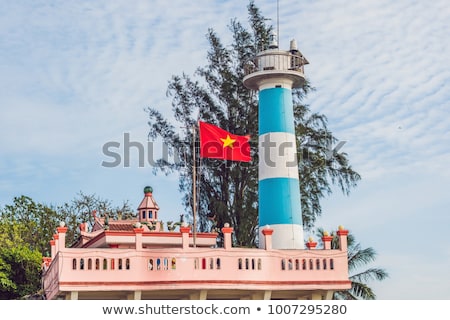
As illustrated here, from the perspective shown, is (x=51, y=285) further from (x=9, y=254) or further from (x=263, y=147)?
(x=9, y=254)

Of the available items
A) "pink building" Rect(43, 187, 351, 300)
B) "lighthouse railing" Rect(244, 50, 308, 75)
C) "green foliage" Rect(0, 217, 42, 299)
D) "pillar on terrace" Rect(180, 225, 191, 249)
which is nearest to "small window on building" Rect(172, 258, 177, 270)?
"pink building" Rect(43, 187, 351, 300)

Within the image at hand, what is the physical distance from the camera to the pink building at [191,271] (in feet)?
76.0

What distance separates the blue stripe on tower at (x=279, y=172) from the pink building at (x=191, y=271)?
224 centimetres

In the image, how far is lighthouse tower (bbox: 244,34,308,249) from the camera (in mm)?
27156

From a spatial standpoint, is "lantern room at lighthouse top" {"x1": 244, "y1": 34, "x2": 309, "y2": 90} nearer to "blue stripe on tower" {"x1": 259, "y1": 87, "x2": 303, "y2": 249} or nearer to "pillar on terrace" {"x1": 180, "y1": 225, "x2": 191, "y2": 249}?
"blue stripe on tower" {"x1": 259, "y1": 87, "x2": 303, "y2": 249}

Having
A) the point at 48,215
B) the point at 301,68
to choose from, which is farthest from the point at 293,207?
the point at 48,215

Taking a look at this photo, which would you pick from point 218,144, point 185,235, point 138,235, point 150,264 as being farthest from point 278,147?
point 150,264

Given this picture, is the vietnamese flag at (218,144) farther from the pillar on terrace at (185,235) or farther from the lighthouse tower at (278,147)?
the pillar on terrace at (185,235)

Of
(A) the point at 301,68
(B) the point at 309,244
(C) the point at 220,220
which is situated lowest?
(B) the point at 309,244

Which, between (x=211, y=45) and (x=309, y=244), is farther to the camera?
(x=211, y=45)

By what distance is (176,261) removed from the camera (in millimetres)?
23672

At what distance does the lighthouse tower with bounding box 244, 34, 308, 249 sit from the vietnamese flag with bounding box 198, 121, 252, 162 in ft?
3.65

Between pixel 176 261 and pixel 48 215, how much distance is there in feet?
71.2
